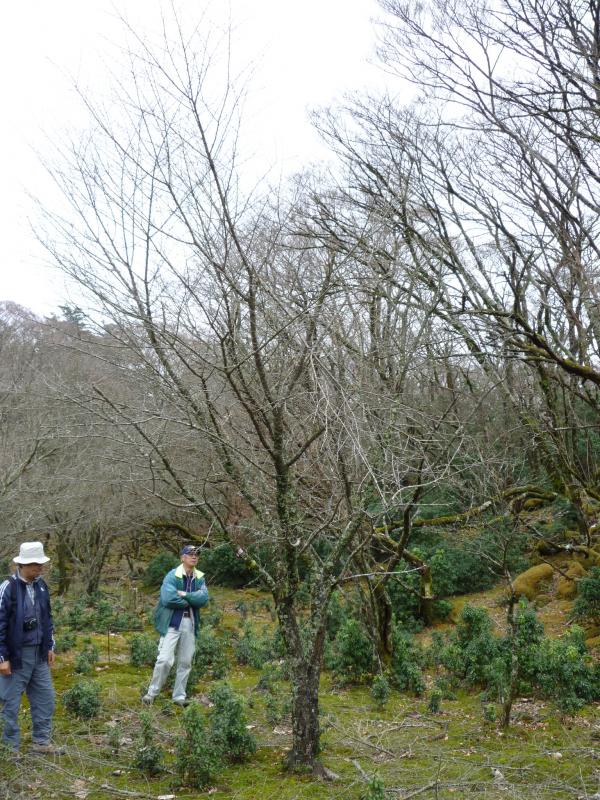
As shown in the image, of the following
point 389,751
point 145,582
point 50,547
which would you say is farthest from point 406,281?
point 50,547

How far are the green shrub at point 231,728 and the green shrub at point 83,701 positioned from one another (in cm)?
127

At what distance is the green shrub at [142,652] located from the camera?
7.74 metres

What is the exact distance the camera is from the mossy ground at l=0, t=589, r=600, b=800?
4.00 metres

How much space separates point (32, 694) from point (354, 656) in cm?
341

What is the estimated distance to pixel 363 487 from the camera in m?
4.20

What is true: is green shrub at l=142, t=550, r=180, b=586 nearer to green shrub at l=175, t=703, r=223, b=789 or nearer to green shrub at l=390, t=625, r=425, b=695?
green shrub at l=390, t=625, r=425, b=695

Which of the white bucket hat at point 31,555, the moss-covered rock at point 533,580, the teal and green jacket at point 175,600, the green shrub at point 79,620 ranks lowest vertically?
the green shrub at point 79,620

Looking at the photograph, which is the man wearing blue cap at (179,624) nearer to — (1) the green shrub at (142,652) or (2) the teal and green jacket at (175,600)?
(2) the teal and green jacket at (175,600)

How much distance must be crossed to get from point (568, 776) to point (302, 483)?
9.69 ft

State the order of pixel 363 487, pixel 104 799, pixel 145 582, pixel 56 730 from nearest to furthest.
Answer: pixel 104 799 → pixel 363 487 → pixel 56 730 → pixel 145 582

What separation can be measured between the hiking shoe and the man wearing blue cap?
1.31 m

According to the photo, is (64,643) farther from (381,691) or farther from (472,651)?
(472,651)

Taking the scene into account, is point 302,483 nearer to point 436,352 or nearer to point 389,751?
point 436,352

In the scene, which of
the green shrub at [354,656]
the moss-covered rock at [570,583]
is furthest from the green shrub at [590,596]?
the green shrub at [354,656]
